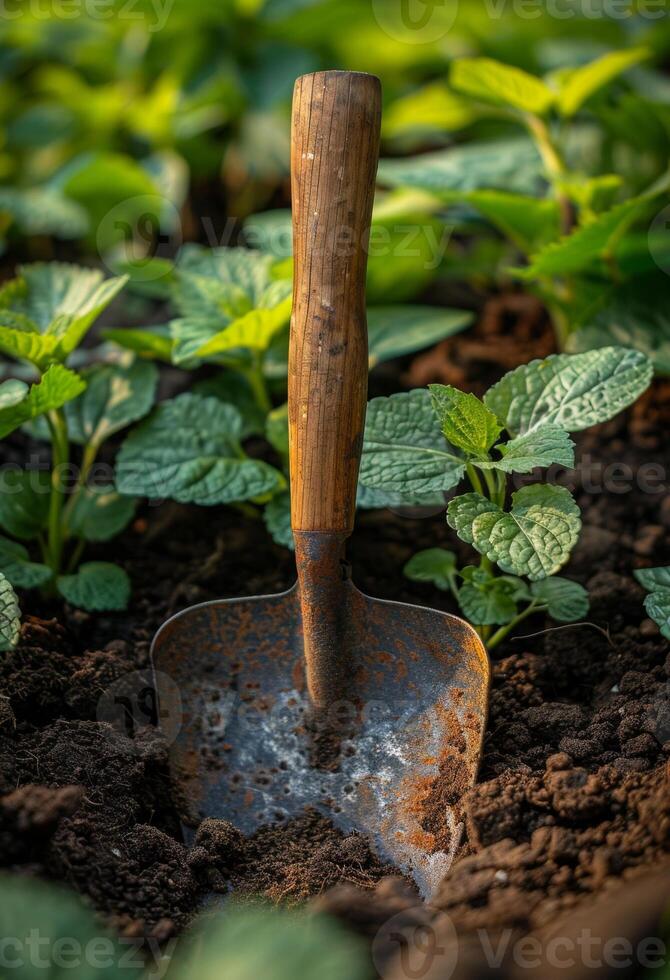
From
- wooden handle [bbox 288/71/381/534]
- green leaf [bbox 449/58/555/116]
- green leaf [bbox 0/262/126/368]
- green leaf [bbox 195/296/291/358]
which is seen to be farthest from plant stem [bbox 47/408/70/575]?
green leaf [bbox 449/58/555/116]

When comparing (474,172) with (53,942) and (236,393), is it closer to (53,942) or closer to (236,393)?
(236,393)

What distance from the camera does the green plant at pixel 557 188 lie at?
1.64 m

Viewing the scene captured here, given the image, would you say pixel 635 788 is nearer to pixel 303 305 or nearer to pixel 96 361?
pixel 303 305

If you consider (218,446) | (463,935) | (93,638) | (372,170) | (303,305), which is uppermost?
(372,170)

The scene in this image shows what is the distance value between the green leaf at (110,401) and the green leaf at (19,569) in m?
0.24

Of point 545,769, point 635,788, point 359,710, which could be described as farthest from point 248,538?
point 635,788

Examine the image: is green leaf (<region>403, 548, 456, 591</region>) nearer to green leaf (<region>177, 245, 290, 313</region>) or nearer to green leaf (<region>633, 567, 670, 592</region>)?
green leaf (<region>633, 567, 670, 592</region>)

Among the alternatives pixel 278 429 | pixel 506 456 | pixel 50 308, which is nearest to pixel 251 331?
pixel 278 429

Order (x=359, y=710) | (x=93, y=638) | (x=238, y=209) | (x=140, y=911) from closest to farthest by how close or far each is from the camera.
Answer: (x=140, y=911), (x=359, y=710), (x=93, y=638), (x=238, y=209)

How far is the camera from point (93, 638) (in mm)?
1433

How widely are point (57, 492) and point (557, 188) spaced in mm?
1092

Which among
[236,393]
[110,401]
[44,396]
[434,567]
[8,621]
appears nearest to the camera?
[8,621]

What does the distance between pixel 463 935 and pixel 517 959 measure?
73 millimetres

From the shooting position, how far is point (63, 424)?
1.52 m
